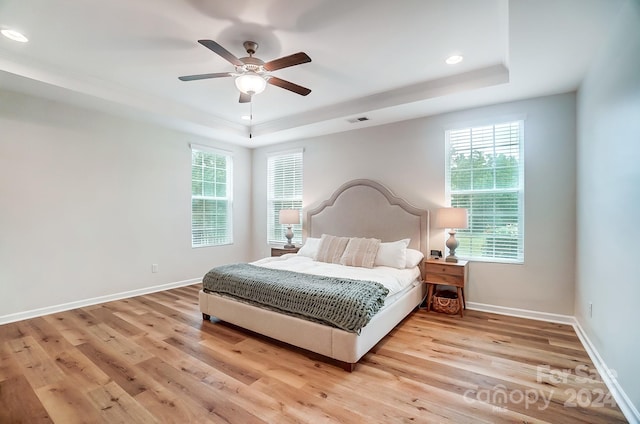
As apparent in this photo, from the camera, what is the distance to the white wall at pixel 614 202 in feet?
5.93

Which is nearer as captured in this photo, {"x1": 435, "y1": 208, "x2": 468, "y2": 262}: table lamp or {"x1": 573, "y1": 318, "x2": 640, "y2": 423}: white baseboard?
{"x1": 573, "y1": 318, "x2": 640, "y2": 423}: white baseboard

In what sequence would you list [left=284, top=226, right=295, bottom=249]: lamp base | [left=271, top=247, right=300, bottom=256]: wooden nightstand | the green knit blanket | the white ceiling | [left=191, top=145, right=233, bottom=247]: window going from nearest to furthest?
the white ceiling
the green knit blanket
[left=271, top=247, right=300, bottom=256]: wooden nightstand
[left=284, top=226, right=295, bottom=249]: lamp base
[left=191, top=145, right=233, bottom=247]: window

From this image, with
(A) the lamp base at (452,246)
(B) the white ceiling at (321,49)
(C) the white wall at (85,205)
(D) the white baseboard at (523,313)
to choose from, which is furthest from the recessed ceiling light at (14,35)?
(D) the white baseboard at (523,313)

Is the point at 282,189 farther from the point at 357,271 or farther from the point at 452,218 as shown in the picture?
the point at 452,218

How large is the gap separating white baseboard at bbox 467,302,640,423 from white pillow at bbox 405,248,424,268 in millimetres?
847

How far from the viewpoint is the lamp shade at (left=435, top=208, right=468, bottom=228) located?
11.7 feet

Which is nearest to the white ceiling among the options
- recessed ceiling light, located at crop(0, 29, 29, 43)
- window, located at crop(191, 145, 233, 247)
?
recessed ceiling light, located at crop(0, 29, 29, 43)

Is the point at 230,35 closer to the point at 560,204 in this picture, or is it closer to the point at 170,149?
the point at 170,149

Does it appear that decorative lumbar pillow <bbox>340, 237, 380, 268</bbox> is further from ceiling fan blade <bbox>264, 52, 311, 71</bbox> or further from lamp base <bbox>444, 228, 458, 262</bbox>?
ceiling fan blade <bbox>264, 52, 311, 71</bbox>

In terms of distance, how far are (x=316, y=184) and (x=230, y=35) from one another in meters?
2.97

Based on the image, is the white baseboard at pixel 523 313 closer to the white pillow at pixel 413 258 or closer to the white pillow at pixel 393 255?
the white pillow at pixel 413 258

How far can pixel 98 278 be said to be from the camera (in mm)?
4035

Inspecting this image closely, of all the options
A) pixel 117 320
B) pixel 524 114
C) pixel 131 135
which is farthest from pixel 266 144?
pixel 524 114

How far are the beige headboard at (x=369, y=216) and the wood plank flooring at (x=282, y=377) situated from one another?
136 cm
